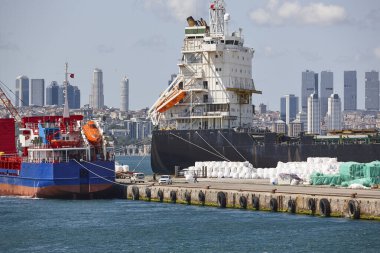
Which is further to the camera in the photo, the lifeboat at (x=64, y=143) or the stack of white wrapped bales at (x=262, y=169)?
the stack of white wrapped bales at (x=262, y=169)

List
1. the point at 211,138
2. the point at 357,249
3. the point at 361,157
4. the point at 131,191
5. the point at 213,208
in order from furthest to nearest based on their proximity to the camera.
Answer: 1. the point at 211,138
2. the point at 361,157
3. the point at 131,191
4. the point at 213,208
5. the point at 357,249

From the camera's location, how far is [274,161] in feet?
276

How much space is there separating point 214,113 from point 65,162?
21159 mm

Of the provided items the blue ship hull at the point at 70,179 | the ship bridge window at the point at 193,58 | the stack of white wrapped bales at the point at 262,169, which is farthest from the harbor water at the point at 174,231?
the ship bridge window at the point at 193,58

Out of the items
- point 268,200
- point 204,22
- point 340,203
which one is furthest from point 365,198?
point 204,22

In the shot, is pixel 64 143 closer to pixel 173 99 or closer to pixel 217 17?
pixel 173 99

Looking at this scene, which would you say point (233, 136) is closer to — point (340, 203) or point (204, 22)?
point (204, 22)

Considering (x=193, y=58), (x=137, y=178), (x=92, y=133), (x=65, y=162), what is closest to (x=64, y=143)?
(x=65, y=162)

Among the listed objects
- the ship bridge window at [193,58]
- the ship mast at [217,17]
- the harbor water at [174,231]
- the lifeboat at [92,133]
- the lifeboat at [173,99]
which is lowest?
the harbor water at [174,231]

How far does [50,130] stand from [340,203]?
26774mm

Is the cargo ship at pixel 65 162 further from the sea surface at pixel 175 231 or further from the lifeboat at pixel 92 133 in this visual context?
the sea surface at pixel 175 231

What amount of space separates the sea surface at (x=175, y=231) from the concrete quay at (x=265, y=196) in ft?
2.19

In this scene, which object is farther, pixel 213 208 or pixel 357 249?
pixel 213 208

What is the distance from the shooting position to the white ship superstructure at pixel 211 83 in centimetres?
8806
